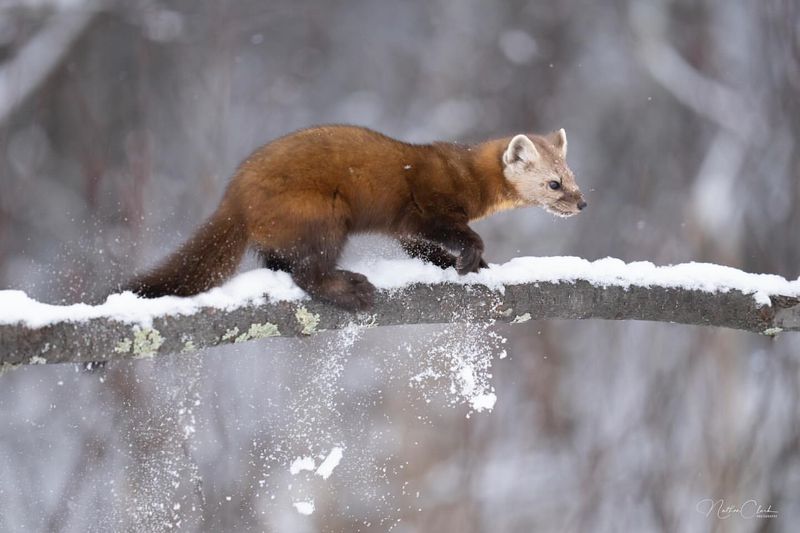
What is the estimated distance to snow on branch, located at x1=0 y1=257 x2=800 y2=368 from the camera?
135 inches

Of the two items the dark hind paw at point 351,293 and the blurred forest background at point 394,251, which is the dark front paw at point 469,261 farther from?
the blurred forest background at point 394,251

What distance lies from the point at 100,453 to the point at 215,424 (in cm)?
91

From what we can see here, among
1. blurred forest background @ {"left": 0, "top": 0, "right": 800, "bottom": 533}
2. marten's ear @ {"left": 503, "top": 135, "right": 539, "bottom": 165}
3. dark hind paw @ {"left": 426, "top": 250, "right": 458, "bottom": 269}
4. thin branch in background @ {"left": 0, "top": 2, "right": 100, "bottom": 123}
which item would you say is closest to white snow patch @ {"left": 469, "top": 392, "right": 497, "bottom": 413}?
blurred forest background @ {"left": 0, "top": 0, "right": 800, "bottom": 533}

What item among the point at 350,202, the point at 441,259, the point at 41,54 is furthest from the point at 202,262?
the point at 41,54

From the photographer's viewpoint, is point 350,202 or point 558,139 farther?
point 558,139

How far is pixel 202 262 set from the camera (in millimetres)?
4293

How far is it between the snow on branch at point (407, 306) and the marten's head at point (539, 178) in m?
0.70

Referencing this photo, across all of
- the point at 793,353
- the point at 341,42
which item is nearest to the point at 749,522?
the point at 793,353

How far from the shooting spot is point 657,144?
11.1m

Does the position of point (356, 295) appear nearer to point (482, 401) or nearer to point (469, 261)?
point (469, 261)

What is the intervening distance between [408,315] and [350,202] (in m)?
0.72

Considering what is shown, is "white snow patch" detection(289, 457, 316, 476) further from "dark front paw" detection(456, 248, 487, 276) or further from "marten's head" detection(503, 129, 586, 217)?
"dark front paw" detection(456, 248, 487, 276)

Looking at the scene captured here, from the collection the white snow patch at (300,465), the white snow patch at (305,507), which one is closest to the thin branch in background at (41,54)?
the white snow patch at (300,465)

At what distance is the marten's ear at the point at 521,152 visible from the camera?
5270 millimetres
